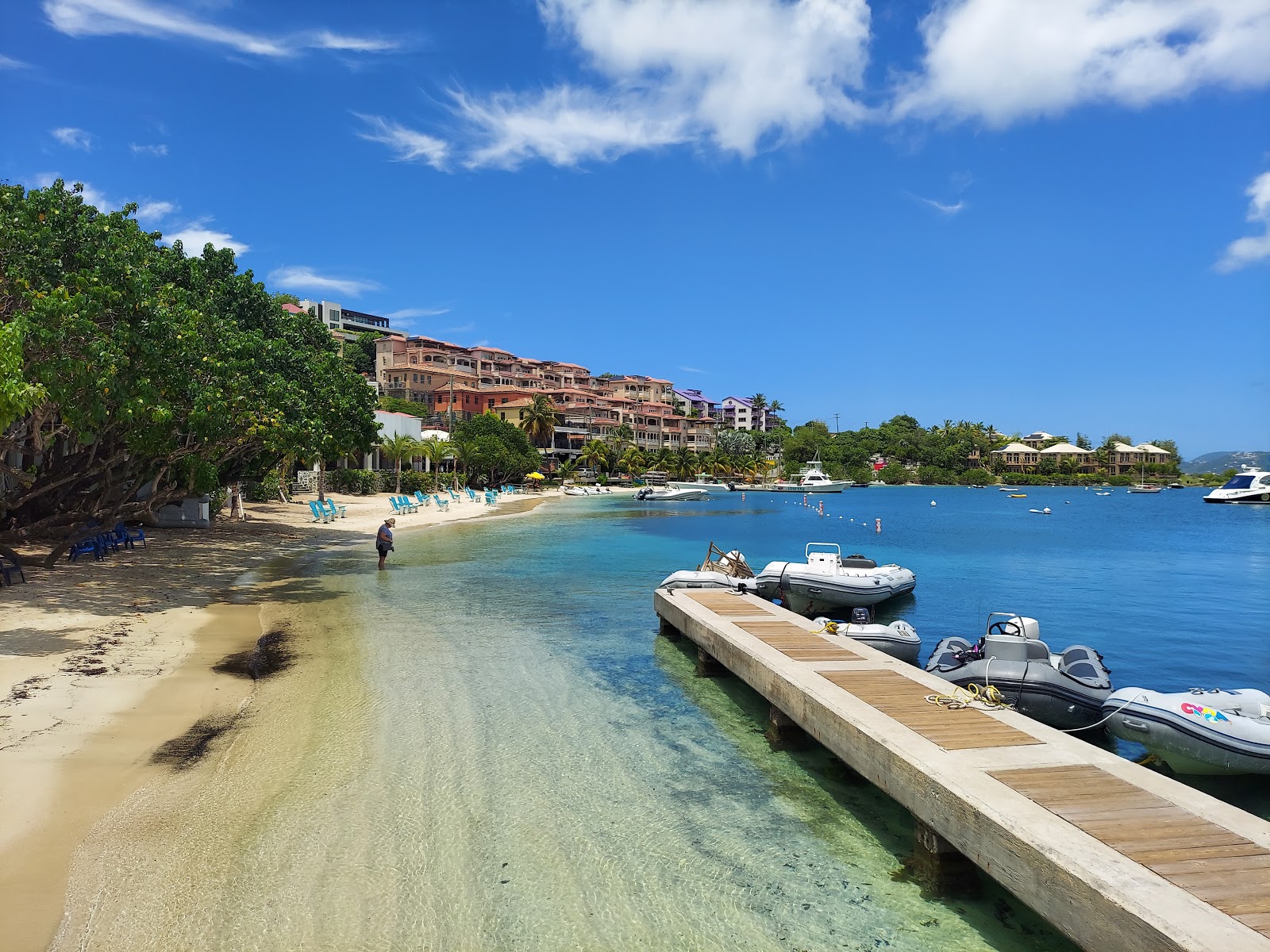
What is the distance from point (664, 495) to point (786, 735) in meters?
73.9

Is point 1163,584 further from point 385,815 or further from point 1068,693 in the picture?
point 385,815

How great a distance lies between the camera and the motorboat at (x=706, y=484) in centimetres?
10288

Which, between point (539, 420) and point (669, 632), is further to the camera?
point (539, 420)

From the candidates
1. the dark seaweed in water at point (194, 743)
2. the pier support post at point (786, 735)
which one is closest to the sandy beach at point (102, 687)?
the dark seaweed in water at point (194, 743)

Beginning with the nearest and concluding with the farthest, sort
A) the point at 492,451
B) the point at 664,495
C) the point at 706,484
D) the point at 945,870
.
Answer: the point at 945,870
the point at 492,451
the point at 664,495
the point at 706,484

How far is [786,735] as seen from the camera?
1064 cm

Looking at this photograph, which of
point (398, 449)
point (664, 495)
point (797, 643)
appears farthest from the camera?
point (664, 495)

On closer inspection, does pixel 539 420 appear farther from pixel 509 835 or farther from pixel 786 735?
pixel 509 835

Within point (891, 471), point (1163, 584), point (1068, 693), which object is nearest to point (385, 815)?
point (1068, 693)

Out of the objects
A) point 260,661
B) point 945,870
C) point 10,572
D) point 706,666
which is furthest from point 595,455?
point 945,870

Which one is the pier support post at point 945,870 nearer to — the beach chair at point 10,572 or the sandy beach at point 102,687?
the sandy beach at point 102,687

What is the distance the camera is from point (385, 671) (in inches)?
544

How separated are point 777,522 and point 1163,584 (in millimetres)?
31067

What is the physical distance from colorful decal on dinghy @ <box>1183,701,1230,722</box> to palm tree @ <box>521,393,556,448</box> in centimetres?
8759
